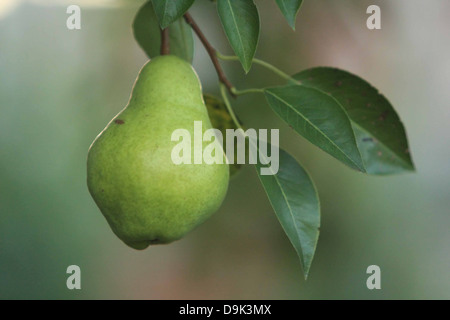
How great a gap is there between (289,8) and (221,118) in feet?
0.99

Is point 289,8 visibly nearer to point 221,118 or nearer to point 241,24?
point 241,24

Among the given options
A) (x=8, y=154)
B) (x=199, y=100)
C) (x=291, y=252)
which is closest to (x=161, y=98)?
(x=199, y=100)

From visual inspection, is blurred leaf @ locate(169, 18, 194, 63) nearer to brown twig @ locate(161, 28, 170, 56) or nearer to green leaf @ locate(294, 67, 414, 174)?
brown twig @ locate(161, 28, 170, 56)

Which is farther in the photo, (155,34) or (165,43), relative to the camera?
→ (155,34)

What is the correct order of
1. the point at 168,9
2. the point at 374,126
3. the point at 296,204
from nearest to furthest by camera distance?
the point at 168,9
the point at 296,204
the point at 374,126

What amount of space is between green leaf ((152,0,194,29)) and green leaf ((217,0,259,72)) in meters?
0.05

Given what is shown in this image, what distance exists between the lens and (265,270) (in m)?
2.05

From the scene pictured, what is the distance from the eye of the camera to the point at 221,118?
920 mm

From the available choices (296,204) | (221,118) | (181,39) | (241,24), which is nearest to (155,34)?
(181,39)

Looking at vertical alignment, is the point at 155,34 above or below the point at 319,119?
above

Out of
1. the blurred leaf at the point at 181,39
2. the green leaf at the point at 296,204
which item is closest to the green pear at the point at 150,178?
the green leaf at the point at 296,204

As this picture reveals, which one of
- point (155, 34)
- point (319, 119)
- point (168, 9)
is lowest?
point (319, 119)

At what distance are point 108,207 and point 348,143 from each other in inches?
12.4

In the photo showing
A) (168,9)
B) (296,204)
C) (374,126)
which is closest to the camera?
(168,9)
